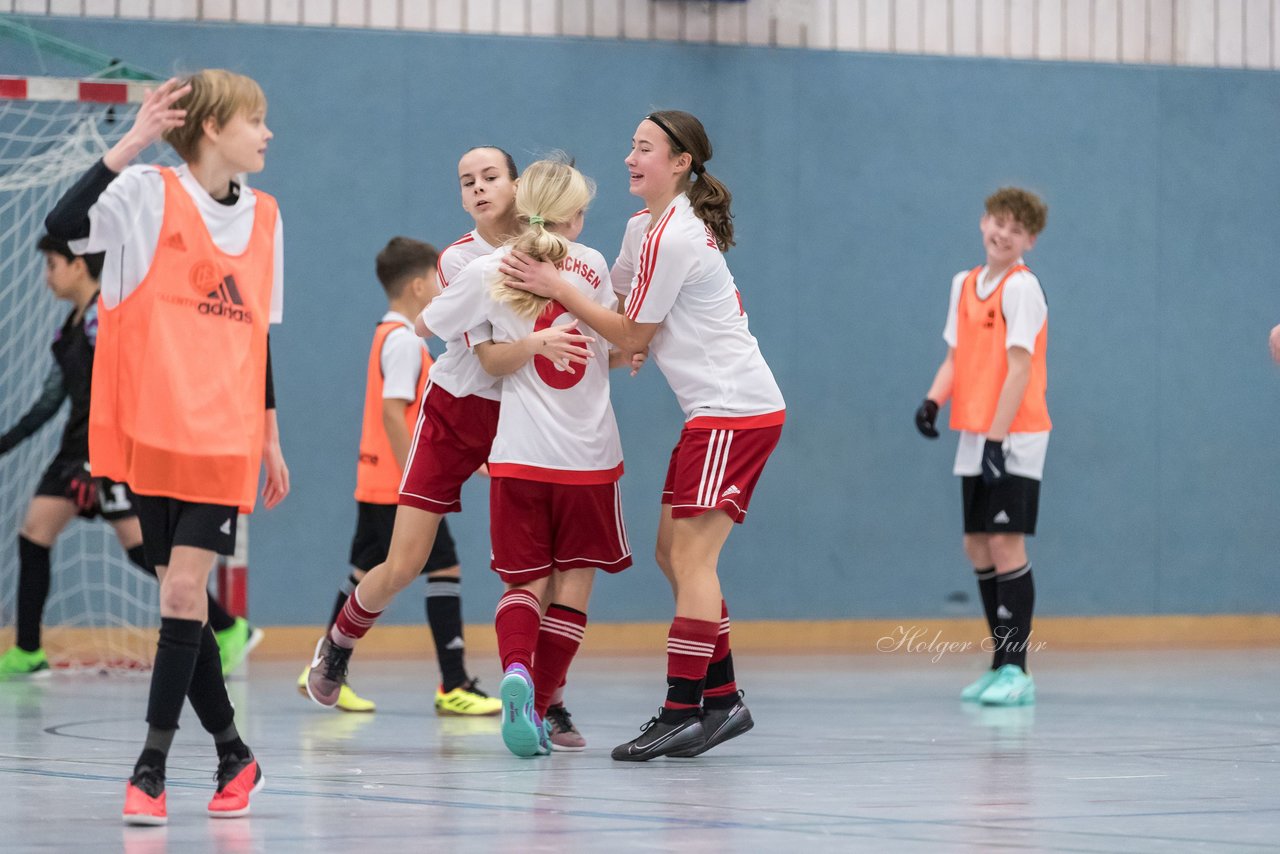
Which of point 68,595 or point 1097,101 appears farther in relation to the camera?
point 1097,101

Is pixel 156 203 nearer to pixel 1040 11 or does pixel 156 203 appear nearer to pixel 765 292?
pixel 765 292

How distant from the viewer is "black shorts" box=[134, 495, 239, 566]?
3746mm

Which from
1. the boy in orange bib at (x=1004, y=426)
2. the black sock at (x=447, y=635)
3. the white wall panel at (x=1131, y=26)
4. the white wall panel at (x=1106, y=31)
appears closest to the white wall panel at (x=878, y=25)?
the white wall panel at (x=1106, y=31)

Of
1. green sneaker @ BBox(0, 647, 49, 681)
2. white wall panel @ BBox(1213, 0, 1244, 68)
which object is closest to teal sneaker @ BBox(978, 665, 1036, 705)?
green sneaker @ BBox(0, 647, 49, 681)

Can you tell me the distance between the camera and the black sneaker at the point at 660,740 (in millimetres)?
4715

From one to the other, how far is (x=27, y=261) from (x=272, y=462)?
512 cm

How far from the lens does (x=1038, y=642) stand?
10.1 meters

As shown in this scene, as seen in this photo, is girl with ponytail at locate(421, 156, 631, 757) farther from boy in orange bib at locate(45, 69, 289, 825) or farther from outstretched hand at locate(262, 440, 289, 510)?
boy in orange bib at locate(45, 69, 289, 825)

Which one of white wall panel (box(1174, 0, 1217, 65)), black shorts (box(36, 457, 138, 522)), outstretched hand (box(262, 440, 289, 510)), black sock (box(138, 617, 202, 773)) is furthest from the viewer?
white wall panel (box(1174, 0, 1217, 65))

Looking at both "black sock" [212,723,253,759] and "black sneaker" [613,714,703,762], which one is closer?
"black sock" [212,723,253,759]

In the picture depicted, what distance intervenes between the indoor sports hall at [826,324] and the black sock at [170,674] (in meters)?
2.14

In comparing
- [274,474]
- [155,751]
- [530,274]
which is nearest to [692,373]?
[530,274]

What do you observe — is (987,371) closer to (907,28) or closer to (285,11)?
(907,28)

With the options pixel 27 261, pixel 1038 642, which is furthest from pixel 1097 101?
pixel 27 261
